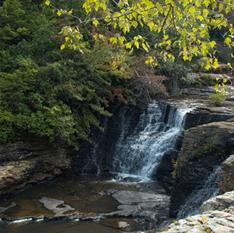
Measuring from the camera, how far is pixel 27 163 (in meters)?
12.9

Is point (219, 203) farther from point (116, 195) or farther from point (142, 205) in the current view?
point (116, 195)

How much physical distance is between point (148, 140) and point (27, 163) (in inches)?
167

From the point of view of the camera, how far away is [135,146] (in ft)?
50.2

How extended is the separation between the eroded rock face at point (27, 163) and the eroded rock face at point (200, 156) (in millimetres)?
4414

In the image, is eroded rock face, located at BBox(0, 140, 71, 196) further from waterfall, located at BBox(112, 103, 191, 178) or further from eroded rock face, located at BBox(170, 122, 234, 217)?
eroded rock face, located at BBox(170, 122, 234, 217)

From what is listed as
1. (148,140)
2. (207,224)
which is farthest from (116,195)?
(207,224)

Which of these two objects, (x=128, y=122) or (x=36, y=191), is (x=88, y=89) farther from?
(x=36, y=191)

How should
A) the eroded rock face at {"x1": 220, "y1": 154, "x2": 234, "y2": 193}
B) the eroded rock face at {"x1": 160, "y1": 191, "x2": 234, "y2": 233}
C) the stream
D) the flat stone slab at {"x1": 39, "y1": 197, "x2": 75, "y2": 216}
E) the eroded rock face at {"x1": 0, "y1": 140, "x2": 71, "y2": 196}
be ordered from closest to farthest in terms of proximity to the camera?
the eroded rock face at {"x1": 160, "y1": 191, "x2": 234, "y2": 233}, the eroded rock face at {"x1": 220, "y1": 154, "x2": 234, "y2": 193}, the stream, the flat stone slab at {"x1": 39, "y1": 197, "x2": 75, "y2": 216}, the eroded rock face at {"x1": 0, "y1": 140, "x2": 71, "y2": 196}

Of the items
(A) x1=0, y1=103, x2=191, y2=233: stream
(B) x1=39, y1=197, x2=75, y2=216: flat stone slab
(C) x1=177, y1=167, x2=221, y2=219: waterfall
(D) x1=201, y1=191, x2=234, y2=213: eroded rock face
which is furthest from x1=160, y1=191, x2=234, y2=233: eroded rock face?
(B) x1=39, y1=197, x2=75, y2=216: flat stone slab

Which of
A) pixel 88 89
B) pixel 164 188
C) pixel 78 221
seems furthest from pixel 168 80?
pixel 78 221

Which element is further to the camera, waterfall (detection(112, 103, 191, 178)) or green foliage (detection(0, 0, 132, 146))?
waterfall (detection(112, 103, 191, 178))

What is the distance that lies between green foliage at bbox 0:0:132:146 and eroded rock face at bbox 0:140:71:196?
350 mm

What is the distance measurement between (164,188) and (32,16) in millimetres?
8093

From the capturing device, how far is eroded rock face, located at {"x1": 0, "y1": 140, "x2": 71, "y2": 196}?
12.2 m
